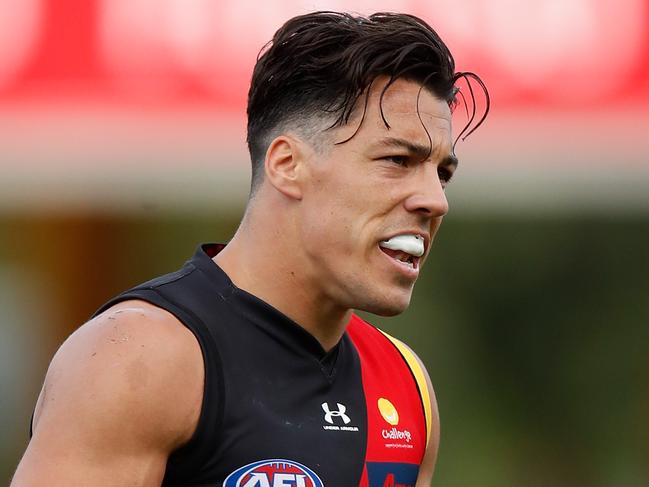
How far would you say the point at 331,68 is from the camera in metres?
3.59

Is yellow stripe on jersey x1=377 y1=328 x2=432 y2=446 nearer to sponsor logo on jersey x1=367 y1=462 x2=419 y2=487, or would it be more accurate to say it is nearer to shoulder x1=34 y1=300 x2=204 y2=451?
sponsor logo on jersey x1=367 y1=462 x2=419 y2=487

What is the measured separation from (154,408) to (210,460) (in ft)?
0.79

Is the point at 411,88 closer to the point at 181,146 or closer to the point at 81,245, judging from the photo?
the point at 181,146

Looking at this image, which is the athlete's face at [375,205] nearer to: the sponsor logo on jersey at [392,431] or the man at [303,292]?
the man at [303,292]

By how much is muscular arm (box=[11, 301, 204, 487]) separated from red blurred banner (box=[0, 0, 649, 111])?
5.79 metres

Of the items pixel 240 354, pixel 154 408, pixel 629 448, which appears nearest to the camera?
pixel 154 408

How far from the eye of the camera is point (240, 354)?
343 cm

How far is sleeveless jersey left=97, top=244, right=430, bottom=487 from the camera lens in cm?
322

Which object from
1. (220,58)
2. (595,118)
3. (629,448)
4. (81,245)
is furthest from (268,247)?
(629,448)

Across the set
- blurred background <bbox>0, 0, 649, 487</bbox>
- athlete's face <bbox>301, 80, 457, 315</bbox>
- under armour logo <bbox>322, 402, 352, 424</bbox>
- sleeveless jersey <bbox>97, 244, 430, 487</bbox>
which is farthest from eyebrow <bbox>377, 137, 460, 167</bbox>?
blurred background <bbox>0, 0, 649, 487</bbox>

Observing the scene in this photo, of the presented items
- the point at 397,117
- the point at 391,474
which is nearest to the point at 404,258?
the point at 397,117

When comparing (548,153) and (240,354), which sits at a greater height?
(240,354)

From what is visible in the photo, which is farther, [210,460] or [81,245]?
[81,245]

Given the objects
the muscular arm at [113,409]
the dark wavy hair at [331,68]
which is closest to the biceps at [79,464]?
the muscular arm at [113,409]
